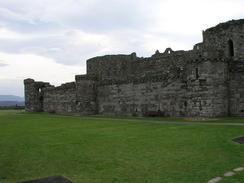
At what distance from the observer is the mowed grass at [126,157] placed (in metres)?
9.79

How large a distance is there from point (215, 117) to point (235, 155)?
14.4 meters

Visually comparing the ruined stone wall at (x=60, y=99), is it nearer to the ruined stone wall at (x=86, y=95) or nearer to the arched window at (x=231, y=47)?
the ruined stone wall at (x=86, y=95)

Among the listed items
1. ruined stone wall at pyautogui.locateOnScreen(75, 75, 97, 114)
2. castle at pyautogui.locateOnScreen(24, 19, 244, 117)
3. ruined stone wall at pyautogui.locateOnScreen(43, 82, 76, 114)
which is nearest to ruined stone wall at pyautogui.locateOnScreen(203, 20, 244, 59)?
castle at pyautogui.locateOnScreen(24, 19, 244, 117)

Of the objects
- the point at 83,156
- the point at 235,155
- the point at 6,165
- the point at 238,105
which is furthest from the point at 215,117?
the point at 6,165

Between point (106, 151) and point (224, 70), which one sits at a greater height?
point (224, 70)

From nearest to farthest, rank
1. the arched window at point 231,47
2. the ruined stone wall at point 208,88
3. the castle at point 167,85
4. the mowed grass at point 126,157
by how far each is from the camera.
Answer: the mowed grass at point 126,157
the ruined stone wall at point 208,88
the castle at point 167,85
the arched window at point 231,47

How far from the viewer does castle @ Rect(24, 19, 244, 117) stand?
26.6m

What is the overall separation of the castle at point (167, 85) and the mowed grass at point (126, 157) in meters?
10.1

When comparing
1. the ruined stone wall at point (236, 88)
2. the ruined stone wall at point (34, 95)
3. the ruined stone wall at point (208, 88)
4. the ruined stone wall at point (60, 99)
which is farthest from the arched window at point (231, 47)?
the ruined stone wall at point (34, 95)

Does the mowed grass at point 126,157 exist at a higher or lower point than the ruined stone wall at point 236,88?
lower

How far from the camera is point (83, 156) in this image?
12234 millimetres

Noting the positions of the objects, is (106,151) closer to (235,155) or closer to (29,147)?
(29,147)

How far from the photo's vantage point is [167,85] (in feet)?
100

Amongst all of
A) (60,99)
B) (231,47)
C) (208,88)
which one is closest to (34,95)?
(60,99)
